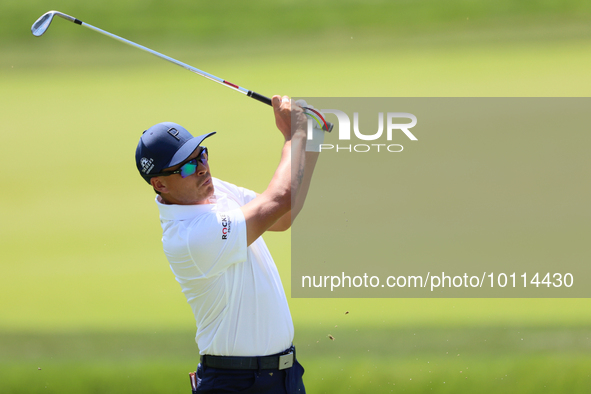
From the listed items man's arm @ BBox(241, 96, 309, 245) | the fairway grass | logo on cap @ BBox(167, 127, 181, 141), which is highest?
logo on cap @ BBox(167, 127, 181, 141)

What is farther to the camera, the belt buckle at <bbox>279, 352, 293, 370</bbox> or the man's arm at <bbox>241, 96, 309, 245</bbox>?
the belt buckle at <bbox>279, 352, 293, 370</bbox>

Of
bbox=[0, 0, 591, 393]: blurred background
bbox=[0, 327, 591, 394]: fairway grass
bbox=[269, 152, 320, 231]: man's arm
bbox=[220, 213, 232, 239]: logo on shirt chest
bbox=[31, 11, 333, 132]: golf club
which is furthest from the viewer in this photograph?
bbox=[0, 0, 591, 393]: blurred background

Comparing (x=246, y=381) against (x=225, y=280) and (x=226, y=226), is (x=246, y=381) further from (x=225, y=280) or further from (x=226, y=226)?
(x=226, y=226)

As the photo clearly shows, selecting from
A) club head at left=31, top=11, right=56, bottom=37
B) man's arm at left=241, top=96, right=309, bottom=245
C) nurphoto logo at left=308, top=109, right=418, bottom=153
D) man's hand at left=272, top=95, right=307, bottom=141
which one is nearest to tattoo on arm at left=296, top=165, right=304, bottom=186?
man's arm at left=241, top=96, right=309, bottom=245

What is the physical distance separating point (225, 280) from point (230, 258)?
0.12 m

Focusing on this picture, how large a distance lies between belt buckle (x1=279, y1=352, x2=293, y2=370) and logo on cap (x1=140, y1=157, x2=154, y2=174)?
81 centimetres

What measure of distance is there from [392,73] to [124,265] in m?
2.39

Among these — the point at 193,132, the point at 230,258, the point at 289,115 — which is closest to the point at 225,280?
the point at 230,258

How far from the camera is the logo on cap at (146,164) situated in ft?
6.72

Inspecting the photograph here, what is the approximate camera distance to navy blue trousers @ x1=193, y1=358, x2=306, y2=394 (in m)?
2.10

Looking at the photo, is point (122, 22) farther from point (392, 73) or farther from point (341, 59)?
point (392, 73)

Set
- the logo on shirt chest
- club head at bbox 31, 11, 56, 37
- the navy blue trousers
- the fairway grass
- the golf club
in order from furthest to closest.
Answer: the fairway grass, club head at bbox 31, 11, 56, 37, the golf club, the navy blue trousers, the logo on shirt chest

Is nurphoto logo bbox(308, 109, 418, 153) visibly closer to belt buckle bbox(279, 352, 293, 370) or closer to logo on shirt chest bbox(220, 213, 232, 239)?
logo on shirt chest bbox(220, 213, 232, 239)

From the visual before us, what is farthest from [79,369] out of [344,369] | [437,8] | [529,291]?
[437,8]
